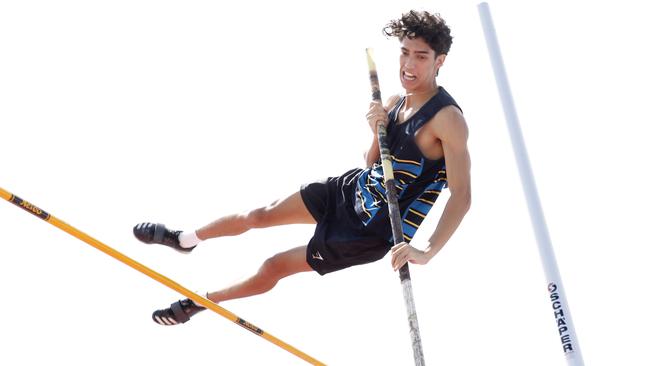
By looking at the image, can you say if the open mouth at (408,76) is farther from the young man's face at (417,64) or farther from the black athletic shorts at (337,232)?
the black athletic shorts at (337,232)

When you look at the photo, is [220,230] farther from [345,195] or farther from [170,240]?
[345,195]

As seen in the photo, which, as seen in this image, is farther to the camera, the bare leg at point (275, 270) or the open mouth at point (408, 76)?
the bare leg at point (275, 270)

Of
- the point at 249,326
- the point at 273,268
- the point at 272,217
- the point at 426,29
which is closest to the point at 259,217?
the point at 272,217

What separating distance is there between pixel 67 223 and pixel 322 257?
140 cm

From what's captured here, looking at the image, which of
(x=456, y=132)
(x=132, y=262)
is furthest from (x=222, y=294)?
(x=456, y=132)

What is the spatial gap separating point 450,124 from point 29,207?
2.17 metres

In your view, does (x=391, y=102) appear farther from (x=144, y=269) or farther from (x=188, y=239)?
(x=144, y=269)

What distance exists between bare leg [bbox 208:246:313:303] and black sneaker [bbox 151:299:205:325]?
1.03ft

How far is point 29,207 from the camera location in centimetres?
520

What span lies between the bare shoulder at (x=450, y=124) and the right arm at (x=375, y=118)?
1.28ft

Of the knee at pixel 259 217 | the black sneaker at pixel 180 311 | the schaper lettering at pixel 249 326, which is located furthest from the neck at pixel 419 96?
the black sneaker at pixel 180 311

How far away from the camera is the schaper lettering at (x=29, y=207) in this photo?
5.18 metres

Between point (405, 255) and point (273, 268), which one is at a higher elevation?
point (273, 268)

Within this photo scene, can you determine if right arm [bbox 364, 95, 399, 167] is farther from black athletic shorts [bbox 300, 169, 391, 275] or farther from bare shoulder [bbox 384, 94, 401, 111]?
black athletic shorts [bbox 300, 169, 391, 275]
